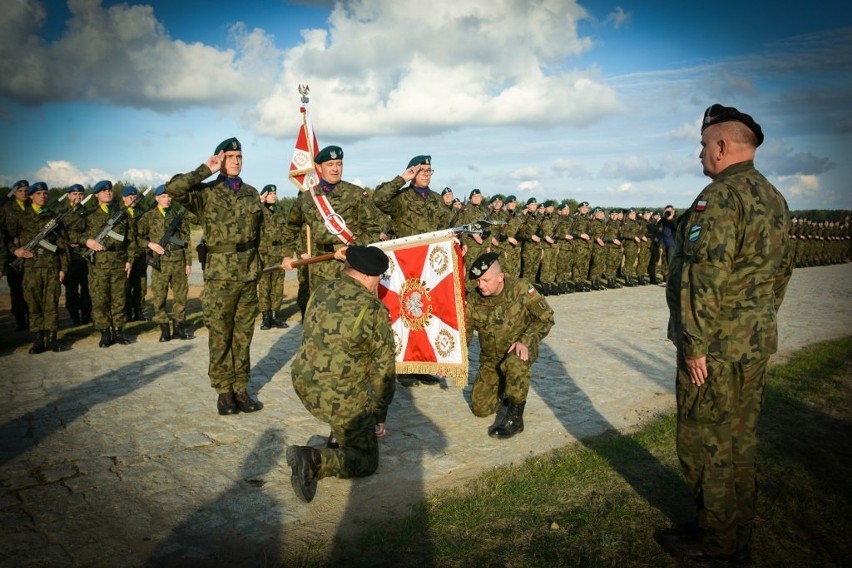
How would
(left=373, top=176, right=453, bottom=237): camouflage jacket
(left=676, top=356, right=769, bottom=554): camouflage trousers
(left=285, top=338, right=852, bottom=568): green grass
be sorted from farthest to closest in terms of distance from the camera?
(left=373, top=176, right=453, bottom=237): camouflage jacket
(left=285, top=338, right=852, bottom=568): green grass
(left=676, top=356, right=769, bottom=554): camouflage trousers

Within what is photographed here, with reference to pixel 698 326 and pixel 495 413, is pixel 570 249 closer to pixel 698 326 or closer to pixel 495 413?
pixel 495 413

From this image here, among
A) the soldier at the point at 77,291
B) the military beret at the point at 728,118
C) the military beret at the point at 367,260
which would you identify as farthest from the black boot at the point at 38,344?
the military beret at the point at 728,118

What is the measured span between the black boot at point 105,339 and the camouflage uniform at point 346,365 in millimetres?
5941

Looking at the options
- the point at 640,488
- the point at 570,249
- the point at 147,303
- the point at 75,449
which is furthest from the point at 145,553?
the point at 570,249

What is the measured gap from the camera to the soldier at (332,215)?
597 centimetres

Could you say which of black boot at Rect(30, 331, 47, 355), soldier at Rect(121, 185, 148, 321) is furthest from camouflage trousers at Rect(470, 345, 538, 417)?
soldier at Rect(121, 185, 148, 321)

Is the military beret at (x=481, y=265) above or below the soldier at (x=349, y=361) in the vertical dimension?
above

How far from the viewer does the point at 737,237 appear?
2.84 m

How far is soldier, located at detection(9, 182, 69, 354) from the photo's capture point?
26.7ft

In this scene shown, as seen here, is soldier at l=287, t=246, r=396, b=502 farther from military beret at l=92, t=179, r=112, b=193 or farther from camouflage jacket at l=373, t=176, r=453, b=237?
military beret at l=92, t=179, r=112, b=193

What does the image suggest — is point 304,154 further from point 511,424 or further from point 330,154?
point 511,424

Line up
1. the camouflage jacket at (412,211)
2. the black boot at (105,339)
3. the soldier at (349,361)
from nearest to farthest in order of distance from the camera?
the soldier at (349,361) < the camouflage jacket at (412,211) < the black boot at (105,339)

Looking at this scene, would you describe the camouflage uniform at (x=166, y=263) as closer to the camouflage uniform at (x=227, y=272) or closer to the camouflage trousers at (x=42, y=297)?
the camouflage trousers at (x=42, y=297)

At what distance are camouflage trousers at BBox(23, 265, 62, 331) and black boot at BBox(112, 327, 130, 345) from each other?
2.79 ft
